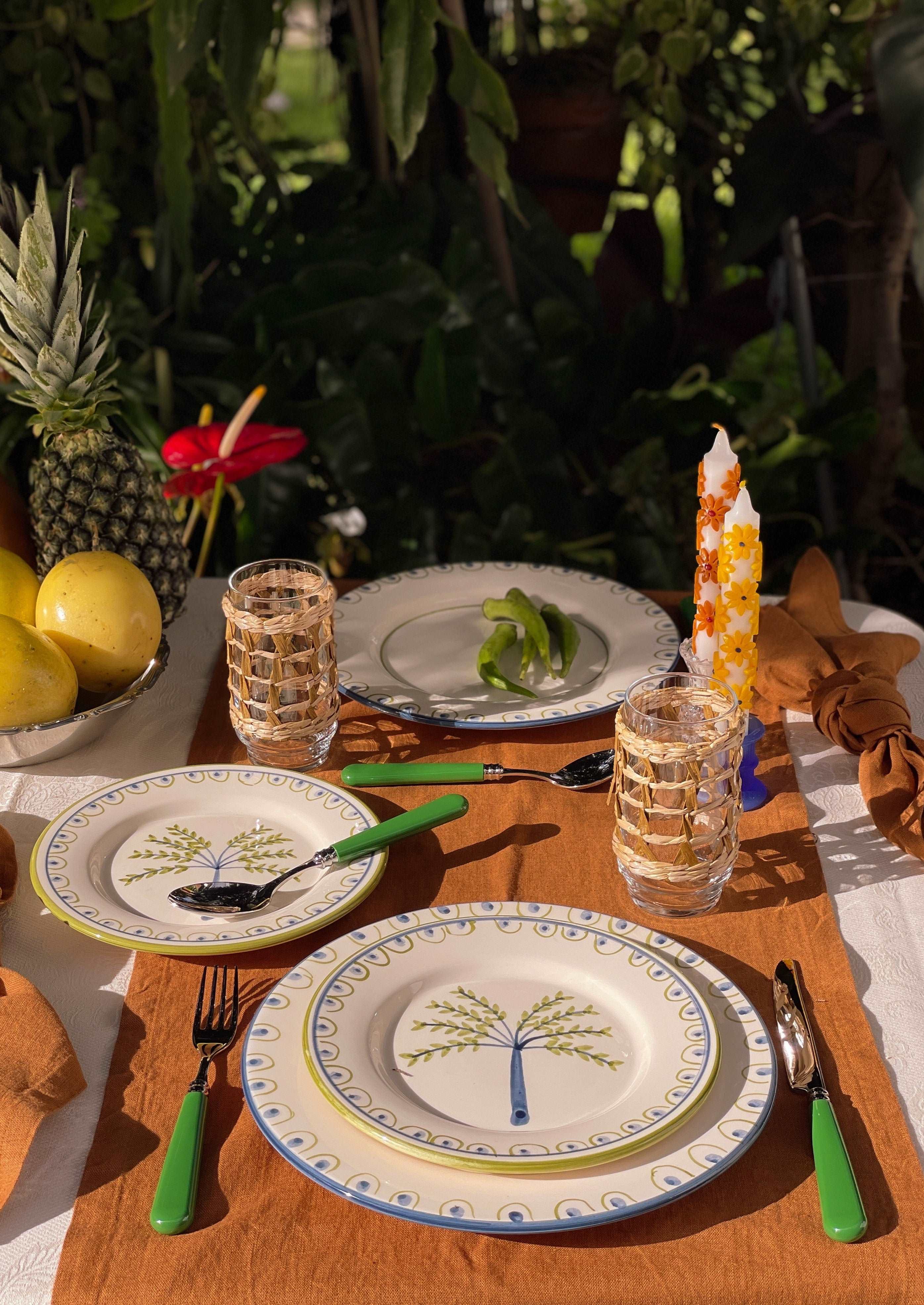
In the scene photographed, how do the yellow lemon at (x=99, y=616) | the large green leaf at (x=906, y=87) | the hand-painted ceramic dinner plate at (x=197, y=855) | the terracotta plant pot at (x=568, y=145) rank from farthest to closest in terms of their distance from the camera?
the terracotta plant pot at (x=568, y=145), the large green leaf at (x=906, y=87), the yellow lemon at (x=99, y=616), the hand-painted ceramic dinner plate at (x=197, y=855)

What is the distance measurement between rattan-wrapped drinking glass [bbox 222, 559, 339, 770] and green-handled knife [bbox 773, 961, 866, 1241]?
1.38 ft

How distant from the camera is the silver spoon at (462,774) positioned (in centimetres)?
96

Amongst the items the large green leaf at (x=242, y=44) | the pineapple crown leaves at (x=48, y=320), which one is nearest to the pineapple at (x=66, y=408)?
the pineapple crown leaves at (x=48, y=320)

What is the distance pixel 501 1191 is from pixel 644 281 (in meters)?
2.28

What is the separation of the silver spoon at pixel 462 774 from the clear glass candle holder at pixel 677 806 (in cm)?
14

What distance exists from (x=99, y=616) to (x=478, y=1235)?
615 mm

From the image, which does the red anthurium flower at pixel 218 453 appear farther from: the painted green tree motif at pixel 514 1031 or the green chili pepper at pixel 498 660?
the painted green tree motif at pixel 514 1031

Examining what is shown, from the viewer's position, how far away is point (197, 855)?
2.86ft

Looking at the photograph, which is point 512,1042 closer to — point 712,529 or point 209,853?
point 209,853

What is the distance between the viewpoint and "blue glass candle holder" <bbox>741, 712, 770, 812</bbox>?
937 mm

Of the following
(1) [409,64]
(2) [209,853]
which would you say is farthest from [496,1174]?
(1) [409,64]

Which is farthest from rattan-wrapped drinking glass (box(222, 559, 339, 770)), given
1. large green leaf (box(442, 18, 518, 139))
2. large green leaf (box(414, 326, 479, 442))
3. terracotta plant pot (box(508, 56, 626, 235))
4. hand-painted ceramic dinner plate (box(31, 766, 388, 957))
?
terracotta plant pot (box(508, 56, 626, 235))

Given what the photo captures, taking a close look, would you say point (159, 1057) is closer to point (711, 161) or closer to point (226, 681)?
point (226, 681)

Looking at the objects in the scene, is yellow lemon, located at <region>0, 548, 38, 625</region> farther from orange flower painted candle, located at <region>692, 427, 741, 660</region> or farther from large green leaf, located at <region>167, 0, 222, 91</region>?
large green leaf, located at <region>167, 0, 222, 91</region>
